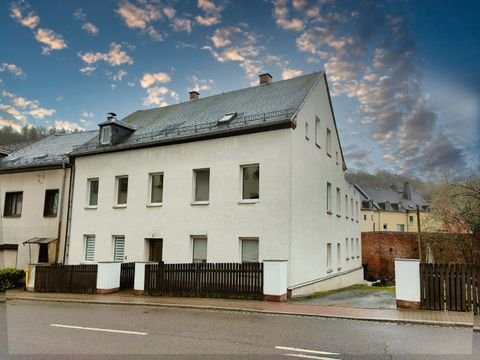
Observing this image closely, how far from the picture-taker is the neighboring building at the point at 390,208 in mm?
66875

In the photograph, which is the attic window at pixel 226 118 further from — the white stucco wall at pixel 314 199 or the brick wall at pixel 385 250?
the brick wall at pixel 385 250

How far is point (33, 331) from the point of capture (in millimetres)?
8891

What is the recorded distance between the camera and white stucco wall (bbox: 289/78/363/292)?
16.0 m

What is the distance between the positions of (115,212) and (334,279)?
12.0 meters

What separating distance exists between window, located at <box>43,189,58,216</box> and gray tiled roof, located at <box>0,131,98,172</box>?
163cm

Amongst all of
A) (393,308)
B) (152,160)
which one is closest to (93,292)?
(152,160)

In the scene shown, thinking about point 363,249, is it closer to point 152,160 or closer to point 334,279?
point 334,279

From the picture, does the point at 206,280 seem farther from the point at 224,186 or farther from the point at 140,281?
the point at 224,186

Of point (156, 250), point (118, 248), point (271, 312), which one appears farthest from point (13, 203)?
point (271, 312)

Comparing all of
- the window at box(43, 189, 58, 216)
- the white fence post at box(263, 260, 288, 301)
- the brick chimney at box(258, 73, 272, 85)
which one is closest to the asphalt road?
the white fence post at box(263, 260, 288, 301)

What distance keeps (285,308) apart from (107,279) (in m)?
8.12

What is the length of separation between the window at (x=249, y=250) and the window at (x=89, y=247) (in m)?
8.92

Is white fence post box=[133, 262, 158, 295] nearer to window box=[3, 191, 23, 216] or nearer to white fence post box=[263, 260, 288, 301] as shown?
white fence post box=[263, 260, 288, 301]

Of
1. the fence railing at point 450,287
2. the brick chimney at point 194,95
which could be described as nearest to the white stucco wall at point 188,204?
the fence railing at point 450,287
